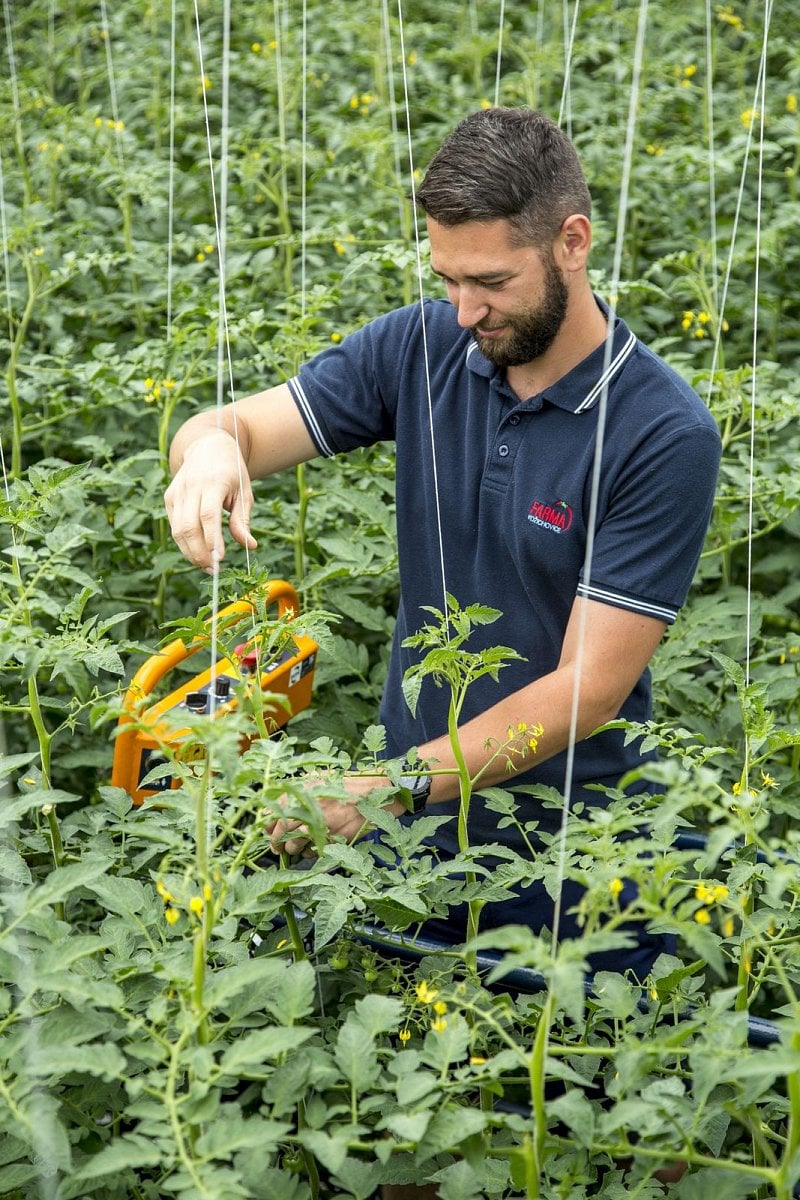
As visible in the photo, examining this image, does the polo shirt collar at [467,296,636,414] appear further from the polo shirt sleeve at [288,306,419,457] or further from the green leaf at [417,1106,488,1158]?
the green leaf at [417,1106,488,1158]

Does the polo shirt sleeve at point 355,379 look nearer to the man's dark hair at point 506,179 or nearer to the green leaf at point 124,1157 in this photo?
Answer: the man's dark hair at point 506,179


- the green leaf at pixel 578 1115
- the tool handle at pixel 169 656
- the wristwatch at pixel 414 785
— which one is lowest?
the green leaf at pixel 578 1115

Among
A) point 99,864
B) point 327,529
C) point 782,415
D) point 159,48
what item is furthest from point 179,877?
point 159,48

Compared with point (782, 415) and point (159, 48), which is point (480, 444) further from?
point (159, 48)

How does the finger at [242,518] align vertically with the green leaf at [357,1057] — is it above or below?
above

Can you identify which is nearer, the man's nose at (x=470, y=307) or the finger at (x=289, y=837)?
the finger at (x=289, y=837)

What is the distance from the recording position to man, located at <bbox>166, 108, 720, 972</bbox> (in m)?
1.78

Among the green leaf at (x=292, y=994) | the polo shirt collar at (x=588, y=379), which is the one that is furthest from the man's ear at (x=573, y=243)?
the green leaf at (x=292, y=994)

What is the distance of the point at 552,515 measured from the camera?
1.89 metres

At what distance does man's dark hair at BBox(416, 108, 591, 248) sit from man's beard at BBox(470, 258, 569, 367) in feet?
0.19

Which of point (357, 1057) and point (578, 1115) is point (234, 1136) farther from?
point (578, 1115)

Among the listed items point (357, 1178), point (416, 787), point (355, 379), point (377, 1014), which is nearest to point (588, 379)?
point (355, 379)

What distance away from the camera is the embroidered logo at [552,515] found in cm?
188

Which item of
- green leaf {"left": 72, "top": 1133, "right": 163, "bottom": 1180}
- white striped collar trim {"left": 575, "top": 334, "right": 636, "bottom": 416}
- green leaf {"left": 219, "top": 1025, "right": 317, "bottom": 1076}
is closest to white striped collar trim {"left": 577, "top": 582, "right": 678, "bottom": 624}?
white striped collar trim {"left": 575, "top": 334, "right": 636, "bottom": 416}
